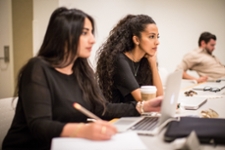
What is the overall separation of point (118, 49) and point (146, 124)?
86cm

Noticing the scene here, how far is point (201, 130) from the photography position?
36.6 inches

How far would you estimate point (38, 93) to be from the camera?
102cm

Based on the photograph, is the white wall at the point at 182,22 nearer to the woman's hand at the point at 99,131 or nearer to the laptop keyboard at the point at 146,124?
the laptop keyboard at the point at 146,124

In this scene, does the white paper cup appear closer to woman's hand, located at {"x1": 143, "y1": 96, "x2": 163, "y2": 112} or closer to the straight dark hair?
woman's hand, located at {"x1": 143, "y1": 96, "x2": 163, "y2": 112}

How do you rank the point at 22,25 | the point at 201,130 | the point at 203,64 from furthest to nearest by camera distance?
the point at 203,64, the point at 22,25, the point at 201,130

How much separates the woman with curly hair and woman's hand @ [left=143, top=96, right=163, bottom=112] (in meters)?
0.36

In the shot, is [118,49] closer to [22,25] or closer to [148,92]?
[148,92]

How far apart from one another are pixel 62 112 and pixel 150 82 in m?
1.02

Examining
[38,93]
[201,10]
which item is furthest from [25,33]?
[201,10]

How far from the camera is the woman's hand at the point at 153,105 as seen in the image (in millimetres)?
1336

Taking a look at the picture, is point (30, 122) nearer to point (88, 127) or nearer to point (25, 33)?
point (88, 127)

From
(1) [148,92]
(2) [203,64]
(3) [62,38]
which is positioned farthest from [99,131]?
(2) [203,64]

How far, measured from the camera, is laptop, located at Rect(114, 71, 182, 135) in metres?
1.02

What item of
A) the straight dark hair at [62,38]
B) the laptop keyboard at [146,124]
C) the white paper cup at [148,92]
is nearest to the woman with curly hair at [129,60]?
the white paper cup at [148,92]
